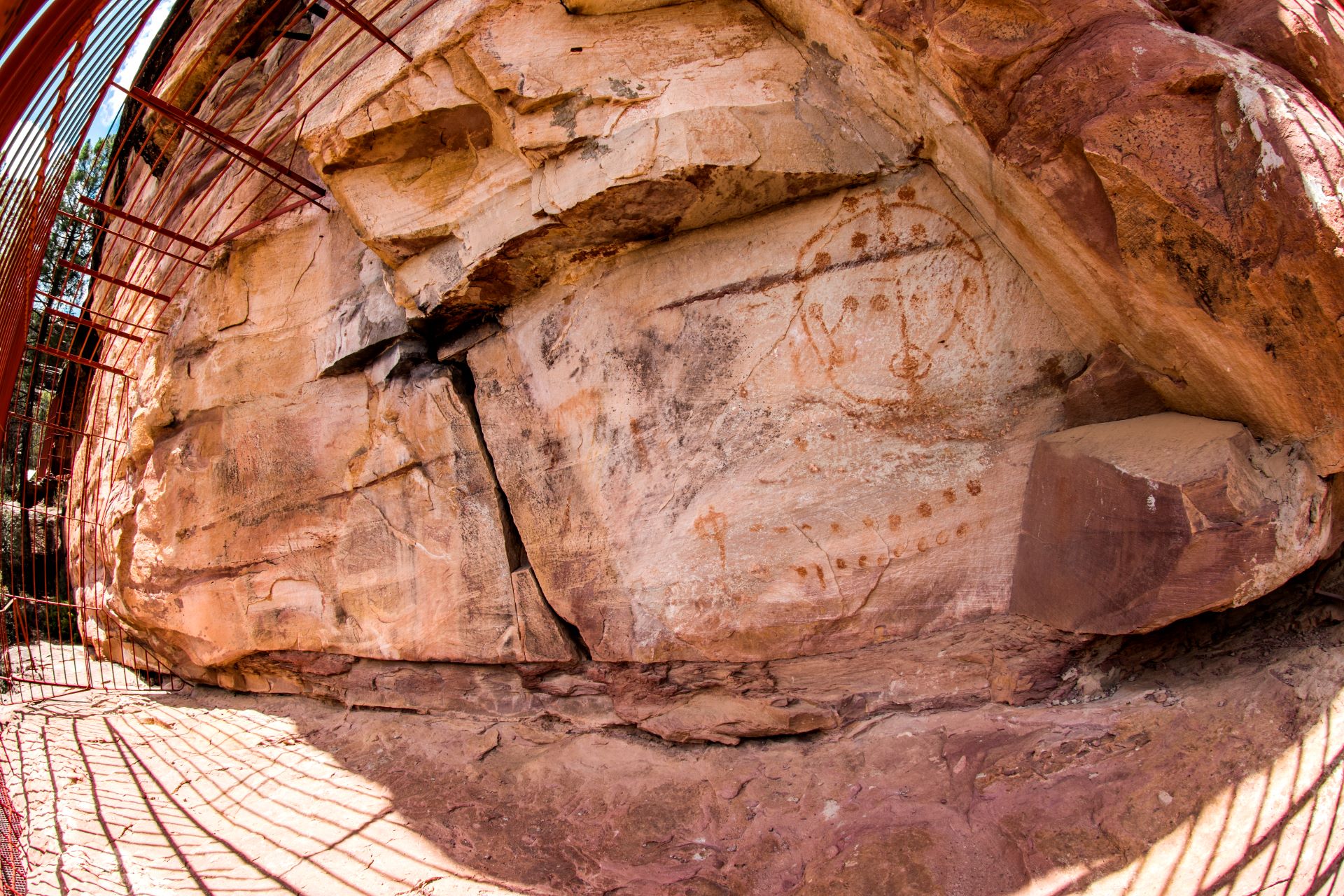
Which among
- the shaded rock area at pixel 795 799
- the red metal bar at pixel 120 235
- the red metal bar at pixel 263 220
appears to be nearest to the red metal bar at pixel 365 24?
the red metal bar at pixel 263 220

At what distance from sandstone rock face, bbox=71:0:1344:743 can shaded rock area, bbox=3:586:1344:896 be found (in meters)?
0.19

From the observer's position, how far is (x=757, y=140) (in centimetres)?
275

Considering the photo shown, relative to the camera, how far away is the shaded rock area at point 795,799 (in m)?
2.02

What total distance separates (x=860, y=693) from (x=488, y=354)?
1996 mm

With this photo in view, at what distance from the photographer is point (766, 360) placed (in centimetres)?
290

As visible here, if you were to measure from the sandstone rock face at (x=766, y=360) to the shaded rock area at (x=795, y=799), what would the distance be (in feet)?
0.62

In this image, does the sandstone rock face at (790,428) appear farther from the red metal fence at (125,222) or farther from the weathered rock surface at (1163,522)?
the red metal fence at (125,222)

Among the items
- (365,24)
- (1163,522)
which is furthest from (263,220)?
(1163,522)

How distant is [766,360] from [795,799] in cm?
145

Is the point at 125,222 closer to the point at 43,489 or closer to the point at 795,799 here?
the point at 43,489

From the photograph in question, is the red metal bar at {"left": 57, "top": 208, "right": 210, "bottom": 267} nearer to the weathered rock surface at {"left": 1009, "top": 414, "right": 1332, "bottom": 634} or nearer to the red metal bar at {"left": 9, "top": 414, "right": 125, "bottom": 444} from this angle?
→ the red metal bar at {"left": 9, "top": 414, "right": 125, "bottom": 444}

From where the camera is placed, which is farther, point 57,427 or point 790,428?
point 57,427

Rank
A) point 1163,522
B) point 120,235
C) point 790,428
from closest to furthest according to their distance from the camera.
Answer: point 1163,522 < point 790,428 < point 120,235

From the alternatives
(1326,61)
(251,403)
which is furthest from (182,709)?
(1326,61)
